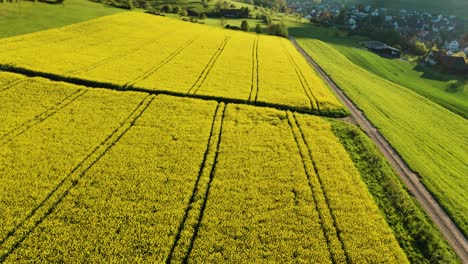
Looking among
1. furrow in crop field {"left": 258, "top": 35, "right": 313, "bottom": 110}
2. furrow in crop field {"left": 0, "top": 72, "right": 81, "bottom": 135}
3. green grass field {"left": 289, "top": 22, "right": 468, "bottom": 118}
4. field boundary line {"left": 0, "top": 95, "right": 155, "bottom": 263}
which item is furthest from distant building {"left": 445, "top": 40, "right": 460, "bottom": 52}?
furrow in crop field {"left": 0, "top": 72, "right": 81, "bottom": 135}

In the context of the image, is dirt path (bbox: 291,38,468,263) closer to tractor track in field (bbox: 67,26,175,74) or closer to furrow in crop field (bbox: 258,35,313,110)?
furrow in crop field (bbox: 258,35,313,110)

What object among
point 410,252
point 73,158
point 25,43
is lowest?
point 410,252

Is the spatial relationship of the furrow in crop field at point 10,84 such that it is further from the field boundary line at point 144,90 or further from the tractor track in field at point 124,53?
the tractor track in field at point 124,53

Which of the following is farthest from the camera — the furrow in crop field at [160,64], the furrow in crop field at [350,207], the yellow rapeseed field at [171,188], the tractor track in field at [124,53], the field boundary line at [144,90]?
the tractor track in field at [124,53]

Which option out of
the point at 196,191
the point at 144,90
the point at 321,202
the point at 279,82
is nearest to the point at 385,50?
the point at 279,82

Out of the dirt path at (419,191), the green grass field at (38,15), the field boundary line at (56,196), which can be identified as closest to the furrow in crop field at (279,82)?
the dirt path at (419,191)

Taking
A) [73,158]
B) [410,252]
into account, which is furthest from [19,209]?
[410,252]

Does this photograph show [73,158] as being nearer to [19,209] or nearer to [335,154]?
[19,209]
